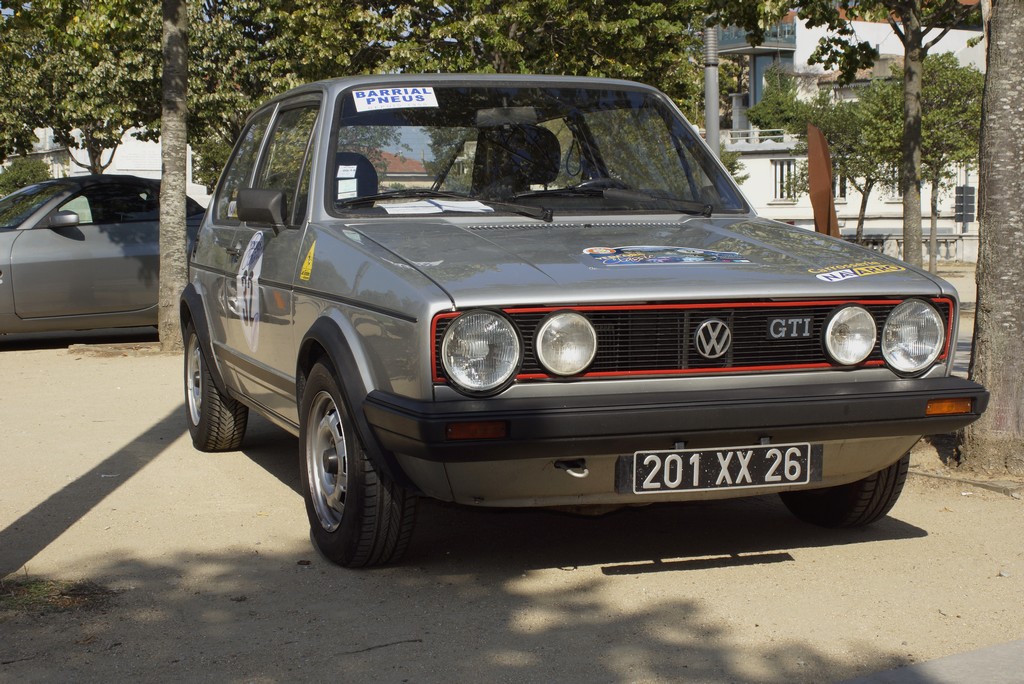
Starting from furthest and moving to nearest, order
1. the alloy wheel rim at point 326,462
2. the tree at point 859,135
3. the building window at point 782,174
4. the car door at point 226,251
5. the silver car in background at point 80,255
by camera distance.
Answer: the building window at point 782,174, the tree at point 859,135, the silver car in background at point 80,255, the car door at point 226,251, the alloy wheel rim at point 326,462

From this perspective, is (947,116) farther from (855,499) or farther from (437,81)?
(855,499)

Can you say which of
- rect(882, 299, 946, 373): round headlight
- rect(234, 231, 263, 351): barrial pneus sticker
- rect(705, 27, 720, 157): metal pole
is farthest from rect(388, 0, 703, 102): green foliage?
rect(882, 299, 946, 373): round headlight

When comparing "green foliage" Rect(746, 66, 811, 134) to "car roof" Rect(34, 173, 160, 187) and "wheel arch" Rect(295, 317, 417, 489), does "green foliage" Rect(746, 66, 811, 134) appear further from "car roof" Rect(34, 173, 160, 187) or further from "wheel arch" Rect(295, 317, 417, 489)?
"wheel arch" Rect(295, 317, 417, 489)

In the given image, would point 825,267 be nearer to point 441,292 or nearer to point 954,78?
point 441,292

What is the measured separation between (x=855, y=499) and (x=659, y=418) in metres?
1.40

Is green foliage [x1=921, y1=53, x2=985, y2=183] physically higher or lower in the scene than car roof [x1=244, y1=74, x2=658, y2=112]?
higher

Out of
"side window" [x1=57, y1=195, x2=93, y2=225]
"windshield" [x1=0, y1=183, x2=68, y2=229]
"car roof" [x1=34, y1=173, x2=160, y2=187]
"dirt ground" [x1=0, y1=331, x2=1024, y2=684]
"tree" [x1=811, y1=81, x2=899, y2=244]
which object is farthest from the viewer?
"tree" [x1=811, y1=81, x2=899, y2=244]

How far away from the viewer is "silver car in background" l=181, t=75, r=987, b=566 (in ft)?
13.1

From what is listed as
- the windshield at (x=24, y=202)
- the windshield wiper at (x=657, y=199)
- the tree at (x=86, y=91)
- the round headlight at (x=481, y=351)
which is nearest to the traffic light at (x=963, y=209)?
the tree at (x=86, y=91)

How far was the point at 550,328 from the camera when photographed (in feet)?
13.2

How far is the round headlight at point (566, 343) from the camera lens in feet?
13.1

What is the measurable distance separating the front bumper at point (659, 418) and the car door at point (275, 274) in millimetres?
1183

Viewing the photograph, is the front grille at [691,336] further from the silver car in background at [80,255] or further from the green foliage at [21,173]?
the green foliage at [21,173]

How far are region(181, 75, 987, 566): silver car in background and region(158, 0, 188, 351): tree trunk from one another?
698 cm
